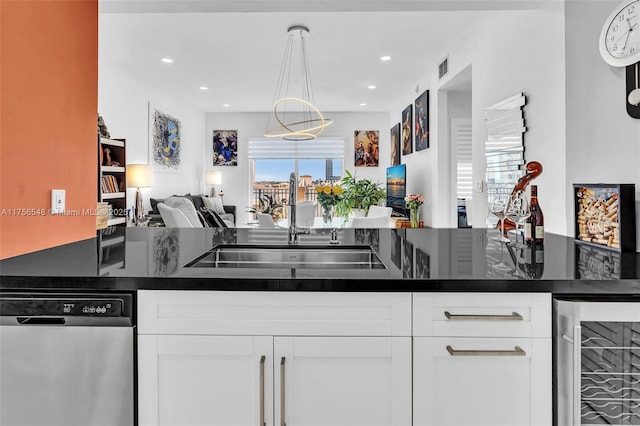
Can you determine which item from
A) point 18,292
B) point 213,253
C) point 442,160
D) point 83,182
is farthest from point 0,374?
point 442,160

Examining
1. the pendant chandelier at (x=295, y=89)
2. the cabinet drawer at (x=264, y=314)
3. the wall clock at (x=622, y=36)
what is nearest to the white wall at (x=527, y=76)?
the wall clock at (x=622, y=36)

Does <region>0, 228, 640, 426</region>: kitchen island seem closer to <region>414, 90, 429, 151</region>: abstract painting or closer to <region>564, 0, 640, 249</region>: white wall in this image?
<region>564, 0, 640, 249</region>: white wall

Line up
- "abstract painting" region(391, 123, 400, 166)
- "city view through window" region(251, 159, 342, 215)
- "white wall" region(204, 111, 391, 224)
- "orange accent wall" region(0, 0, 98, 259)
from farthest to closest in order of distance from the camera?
"city view through window" region(251, 159, 342, 215) < "white wall" region(204, 111, 391, 224) < "abstract painting" region(391, 123, 400, 166) < "orange accent wall" region(0, 0, 98, 259)

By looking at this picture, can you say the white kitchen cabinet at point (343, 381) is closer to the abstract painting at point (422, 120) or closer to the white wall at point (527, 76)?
the white wall at point (527, 76)

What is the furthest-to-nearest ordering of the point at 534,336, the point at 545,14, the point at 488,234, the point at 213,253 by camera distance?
the point at 545,14 < the point at 488,234 < the point at 213,253 < the point at 534,336

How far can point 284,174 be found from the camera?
28.8ft

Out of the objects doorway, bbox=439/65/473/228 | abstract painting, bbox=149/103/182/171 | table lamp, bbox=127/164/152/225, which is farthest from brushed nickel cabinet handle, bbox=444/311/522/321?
abstract painting, bbox=149/103/182/171

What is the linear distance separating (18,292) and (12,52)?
0.83m

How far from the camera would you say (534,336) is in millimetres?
1047

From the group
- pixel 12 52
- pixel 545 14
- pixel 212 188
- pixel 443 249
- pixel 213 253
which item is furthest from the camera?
pixel 212 188

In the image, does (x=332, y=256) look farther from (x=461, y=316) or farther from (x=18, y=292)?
(x=18, y=292)

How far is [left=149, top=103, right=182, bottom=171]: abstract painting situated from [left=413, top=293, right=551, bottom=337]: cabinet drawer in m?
6.10

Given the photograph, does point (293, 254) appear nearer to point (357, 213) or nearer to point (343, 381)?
point (343, 381)

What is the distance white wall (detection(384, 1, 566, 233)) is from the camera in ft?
7.41
